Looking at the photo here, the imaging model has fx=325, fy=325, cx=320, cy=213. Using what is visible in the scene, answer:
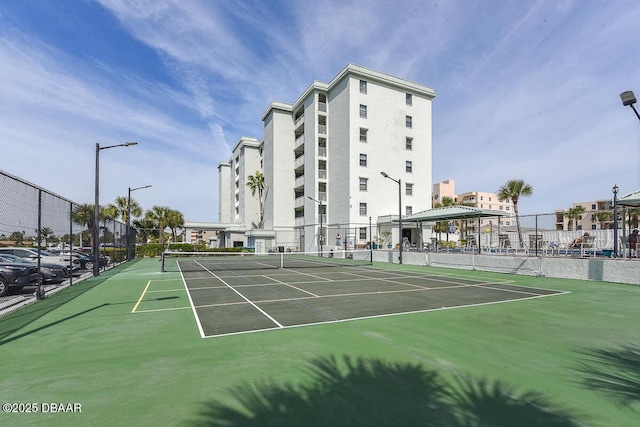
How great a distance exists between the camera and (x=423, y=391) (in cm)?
426

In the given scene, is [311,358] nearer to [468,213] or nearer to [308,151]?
[468,213]

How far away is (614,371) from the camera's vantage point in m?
4.95

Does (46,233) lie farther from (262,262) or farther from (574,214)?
(574,214)

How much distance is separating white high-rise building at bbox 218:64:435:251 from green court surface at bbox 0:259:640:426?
30.8m

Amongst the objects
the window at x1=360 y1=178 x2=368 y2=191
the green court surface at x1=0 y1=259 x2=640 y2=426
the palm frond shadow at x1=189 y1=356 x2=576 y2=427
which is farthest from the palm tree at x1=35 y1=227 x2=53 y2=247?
the window at x1=360 y1=178 x2=368 y2=191

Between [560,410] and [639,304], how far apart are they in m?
9.64

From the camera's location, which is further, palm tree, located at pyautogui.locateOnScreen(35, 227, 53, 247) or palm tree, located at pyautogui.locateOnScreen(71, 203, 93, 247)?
palm tree, located at pyautogui.locateOnScreen(71, 203, 93, 247)

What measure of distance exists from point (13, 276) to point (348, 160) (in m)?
34.8

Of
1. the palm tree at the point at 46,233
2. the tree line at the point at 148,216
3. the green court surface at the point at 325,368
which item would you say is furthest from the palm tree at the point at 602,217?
the tree line at the point at 148,216

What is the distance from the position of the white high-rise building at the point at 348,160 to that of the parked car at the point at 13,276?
1172 inches

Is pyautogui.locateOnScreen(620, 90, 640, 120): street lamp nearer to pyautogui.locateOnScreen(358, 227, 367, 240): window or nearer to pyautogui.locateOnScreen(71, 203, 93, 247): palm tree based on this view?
pyautogui.locateOnScreen(71, 203, 93, 247): palm tree

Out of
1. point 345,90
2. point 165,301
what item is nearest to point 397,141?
point 345,90

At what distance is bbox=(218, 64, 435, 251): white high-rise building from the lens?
4222 centimetres

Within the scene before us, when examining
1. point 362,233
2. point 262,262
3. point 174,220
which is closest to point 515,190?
point 362,233
